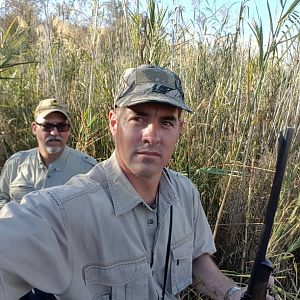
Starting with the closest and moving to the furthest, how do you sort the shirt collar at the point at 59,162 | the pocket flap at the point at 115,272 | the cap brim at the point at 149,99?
the pocket flap at the point at 115,272 < the cap brim at the point at 149,99 < the shirt collar at the point at 59,162

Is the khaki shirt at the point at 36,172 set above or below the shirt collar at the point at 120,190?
below

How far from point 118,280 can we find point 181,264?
0.32 m

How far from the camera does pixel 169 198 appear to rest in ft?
4.59

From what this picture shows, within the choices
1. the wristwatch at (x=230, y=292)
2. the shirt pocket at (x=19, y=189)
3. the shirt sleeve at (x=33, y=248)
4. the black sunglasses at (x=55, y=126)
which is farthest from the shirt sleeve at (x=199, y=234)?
the black sunglasses at (x=55, y=126)

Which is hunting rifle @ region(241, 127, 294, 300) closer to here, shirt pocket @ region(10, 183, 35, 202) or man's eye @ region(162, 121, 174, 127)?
man's eye @ region(162, 121, 174, 127)

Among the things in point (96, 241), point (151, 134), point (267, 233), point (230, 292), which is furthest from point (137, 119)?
point (230, 292)

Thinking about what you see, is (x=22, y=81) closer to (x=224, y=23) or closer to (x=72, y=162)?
(x=72, y=162)

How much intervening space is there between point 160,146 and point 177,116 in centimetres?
12

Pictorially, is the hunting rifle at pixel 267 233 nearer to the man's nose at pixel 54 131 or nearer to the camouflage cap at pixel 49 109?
the man's nose at pixel 54 131

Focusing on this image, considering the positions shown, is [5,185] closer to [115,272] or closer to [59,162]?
[59,162]

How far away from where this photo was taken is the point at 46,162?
2.74m

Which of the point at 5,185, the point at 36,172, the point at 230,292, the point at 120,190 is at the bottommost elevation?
the point at 230,292

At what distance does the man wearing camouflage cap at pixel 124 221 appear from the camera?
970 millimetres

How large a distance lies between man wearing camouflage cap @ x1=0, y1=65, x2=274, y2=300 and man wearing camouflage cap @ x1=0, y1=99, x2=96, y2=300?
1.28 meters
